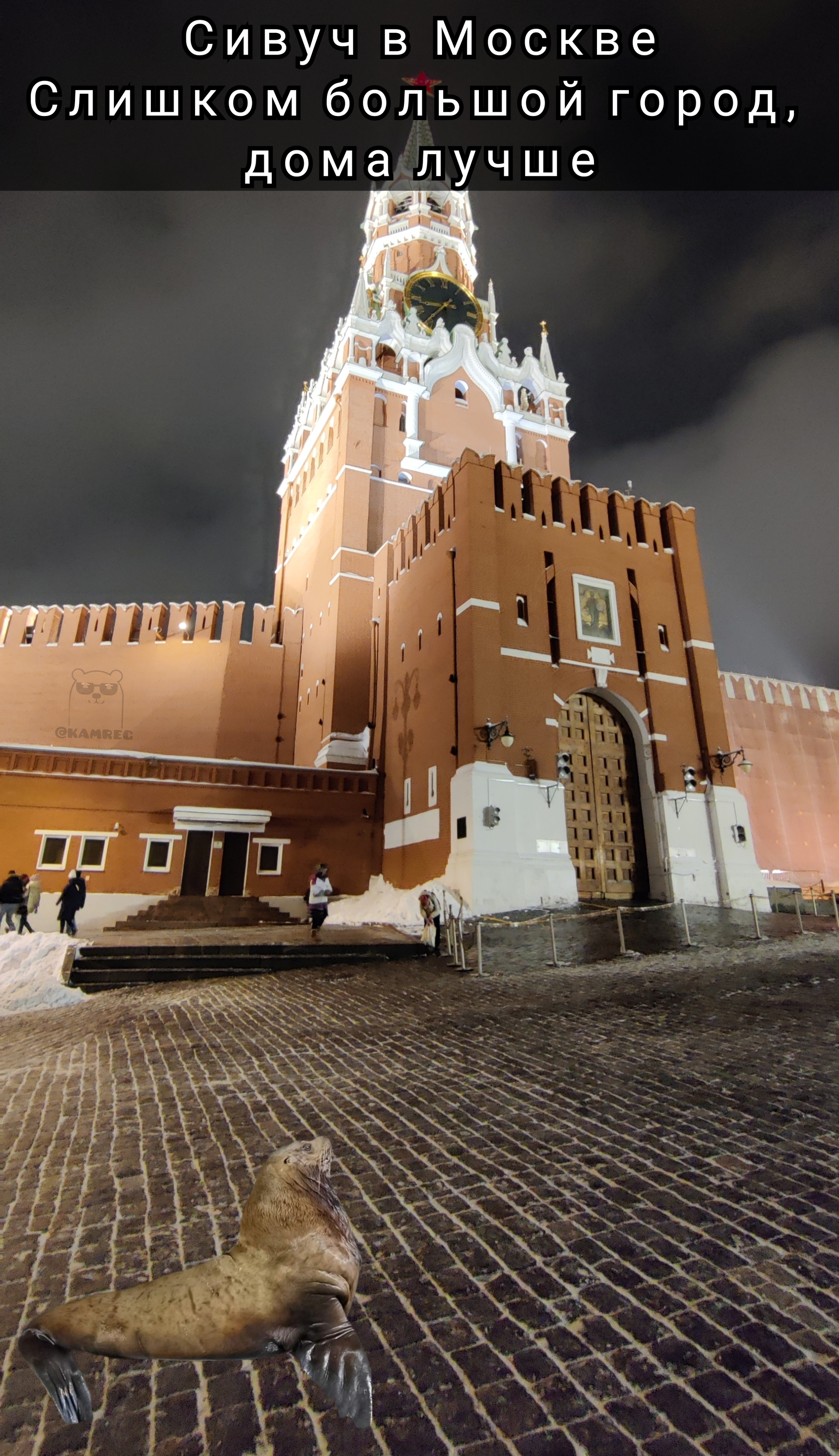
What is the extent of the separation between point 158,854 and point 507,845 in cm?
955

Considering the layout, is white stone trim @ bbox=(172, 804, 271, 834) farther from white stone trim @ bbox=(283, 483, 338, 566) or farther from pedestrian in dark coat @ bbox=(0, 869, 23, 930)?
white stone trim @ bbox=(283, 483, 338, 566)

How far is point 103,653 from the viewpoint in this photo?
2622 cm

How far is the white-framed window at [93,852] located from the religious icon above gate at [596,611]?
46.0ft

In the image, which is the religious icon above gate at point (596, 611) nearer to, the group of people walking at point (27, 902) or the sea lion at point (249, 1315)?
the group of people walking at point (27, 902)

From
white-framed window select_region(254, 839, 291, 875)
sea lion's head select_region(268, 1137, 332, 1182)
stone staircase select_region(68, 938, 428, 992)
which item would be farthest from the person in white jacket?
sea lion's head select_region(268, 1137, 332, 1182)

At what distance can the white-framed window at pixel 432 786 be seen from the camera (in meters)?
17.3

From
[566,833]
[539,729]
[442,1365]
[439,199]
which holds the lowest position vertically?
[442,1365]

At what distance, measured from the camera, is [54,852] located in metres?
17.3

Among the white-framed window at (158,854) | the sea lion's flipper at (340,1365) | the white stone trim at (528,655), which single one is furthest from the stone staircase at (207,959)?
the sea lion's flipper at (340,1365)

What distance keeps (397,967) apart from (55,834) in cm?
1158

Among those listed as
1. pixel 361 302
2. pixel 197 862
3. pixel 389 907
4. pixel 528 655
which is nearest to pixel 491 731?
pixel 528 655

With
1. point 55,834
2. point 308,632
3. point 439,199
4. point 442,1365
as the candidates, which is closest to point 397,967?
point 442,1365

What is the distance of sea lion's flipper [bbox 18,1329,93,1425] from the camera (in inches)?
65.4

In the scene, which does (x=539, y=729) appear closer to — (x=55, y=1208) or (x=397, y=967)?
(x=397, y=967)
